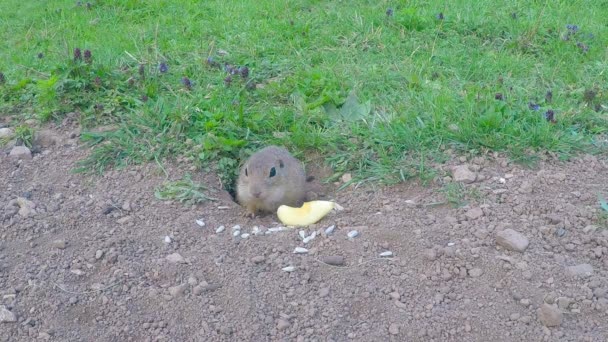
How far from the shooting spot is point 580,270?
386 cm

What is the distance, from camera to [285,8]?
7312 millimetres

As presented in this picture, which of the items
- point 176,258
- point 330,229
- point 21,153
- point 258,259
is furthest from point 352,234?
point 21,153

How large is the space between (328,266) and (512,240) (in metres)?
0.94

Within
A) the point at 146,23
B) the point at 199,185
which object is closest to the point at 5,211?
the point at 199,185

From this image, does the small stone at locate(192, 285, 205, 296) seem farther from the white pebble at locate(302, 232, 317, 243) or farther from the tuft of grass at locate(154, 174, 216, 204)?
the tuft of grass at locate(154, 174, 216, 204)

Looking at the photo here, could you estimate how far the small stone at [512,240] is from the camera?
4016mm

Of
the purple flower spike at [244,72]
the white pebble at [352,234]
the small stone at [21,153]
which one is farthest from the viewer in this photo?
the purple flower spike at [244,72]

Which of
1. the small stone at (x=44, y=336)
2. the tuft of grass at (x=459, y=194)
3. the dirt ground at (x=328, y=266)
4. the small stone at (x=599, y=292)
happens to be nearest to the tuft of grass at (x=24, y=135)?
the dirt ground at (x=328, y=266)

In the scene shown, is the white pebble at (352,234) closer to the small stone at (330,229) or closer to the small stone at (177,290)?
the small stone at (330,229)

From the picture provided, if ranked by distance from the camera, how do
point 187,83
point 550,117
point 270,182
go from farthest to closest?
point 187,83 → point 550,117 → point 270,182

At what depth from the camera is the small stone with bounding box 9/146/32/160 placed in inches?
209

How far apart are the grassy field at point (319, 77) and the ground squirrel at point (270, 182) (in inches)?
11.0

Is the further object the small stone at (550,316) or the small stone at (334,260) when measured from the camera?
the small stone at (334,260)

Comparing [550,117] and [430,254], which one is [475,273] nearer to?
[430,254]
